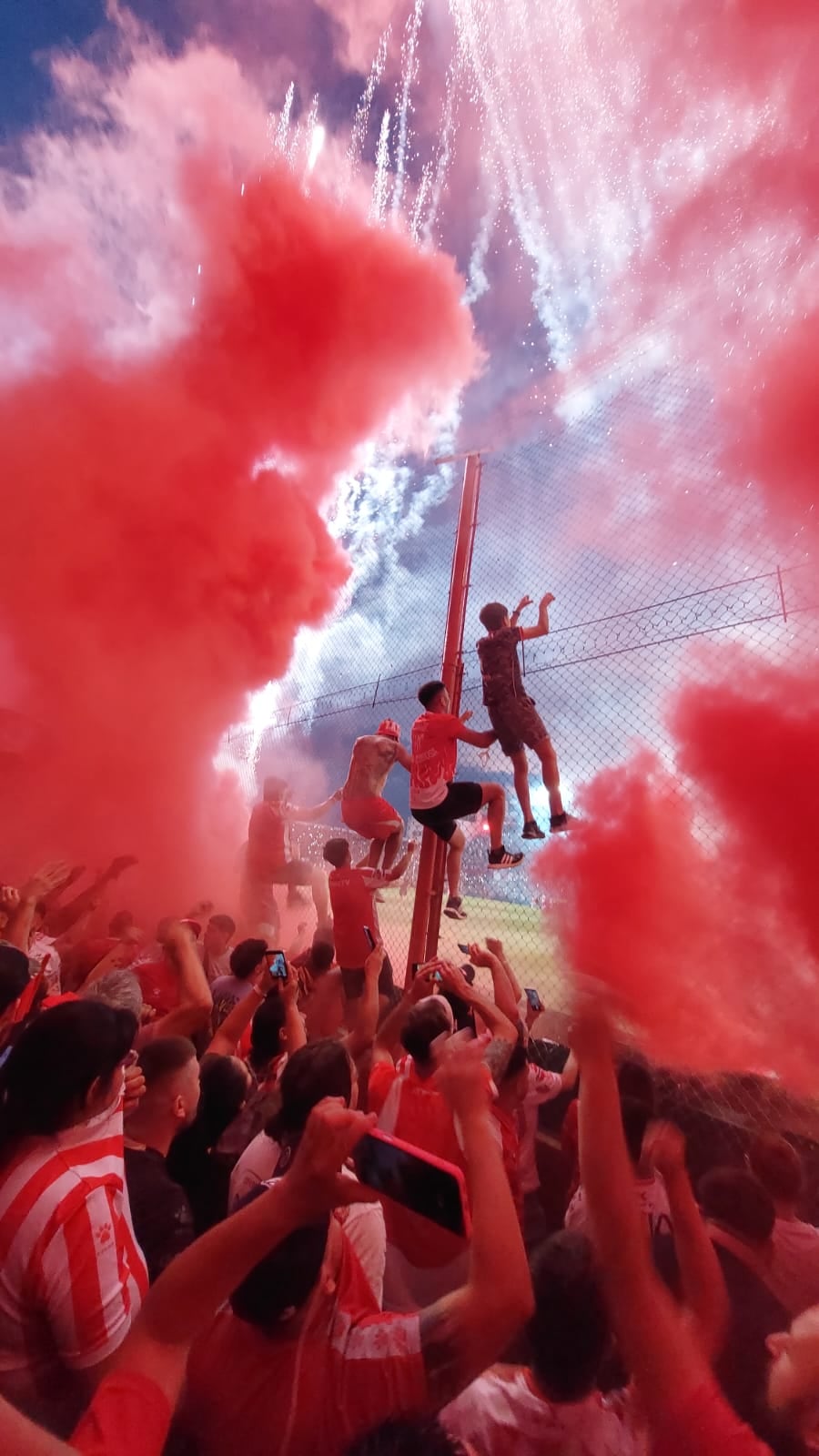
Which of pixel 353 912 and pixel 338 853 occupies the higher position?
pixel 338 853

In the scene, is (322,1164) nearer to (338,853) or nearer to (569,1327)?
(569,1327)

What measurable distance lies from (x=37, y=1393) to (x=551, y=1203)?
303 centimetres

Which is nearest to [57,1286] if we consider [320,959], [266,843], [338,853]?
[320,959]

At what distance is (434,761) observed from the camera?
18.5 feet

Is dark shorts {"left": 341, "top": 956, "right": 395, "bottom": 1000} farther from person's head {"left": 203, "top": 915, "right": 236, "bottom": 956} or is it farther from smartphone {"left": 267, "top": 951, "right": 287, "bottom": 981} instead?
smartphone {"left": 267, "top": 951, "right": 287, "bottom": 981}

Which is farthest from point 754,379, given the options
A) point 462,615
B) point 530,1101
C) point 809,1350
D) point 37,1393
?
point 37,1393

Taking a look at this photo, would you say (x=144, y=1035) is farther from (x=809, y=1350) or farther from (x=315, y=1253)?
(x=809, y=1350)

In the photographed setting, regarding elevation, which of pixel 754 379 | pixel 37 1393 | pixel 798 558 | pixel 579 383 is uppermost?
pixel 579 383

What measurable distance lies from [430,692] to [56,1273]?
15.0 ft

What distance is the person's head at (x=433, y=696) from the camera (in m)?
5.78

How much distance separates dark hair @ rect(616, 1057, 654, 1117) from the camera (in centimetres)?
291

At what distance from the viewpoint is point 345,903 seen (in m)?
6.20

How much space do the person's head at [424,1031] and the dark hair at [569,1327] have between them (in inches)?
51.2

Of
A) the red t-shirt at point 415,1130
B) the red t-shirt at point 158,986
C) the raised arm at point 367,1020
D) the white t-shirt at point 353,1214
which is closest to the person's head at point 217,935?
the red t-shirt at point 158,986
